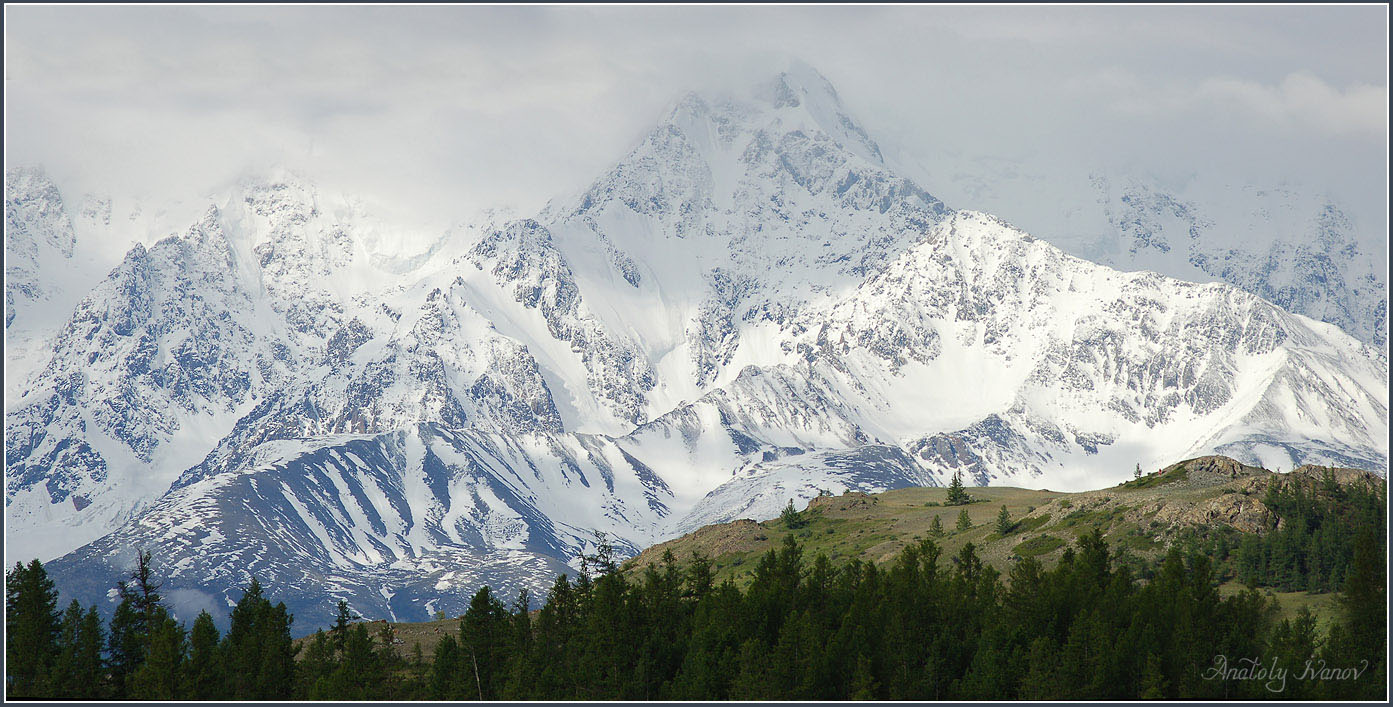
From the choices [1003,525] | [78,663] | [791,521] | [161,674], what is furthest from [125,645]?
[1003,525]

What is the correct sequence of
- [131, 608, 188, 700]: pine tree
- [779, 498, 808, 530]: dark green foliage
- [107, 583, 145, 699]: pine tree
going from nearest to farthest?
[131, 608, 188, 700]: pine tree
[107, 583, 145, 699]: pine tree
[779, 498, 808, 530]: dark green foliage

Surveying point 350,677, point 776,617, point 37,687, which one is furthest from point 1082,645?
point 37,687

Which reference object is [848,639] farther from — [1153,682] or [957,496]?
[957,496]

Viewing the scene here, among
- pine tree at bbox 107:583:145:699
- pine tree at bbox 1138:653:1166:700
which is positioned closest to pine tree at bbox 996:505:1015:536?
pine tree at bbox 1138:653:1166:700

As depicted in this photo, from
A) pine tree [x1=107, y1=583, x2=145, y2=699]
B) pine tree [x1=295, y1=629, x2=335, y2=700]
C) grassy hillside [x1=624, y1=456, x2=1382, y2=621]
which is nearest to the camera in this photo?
pine tree [x1=295, y1=629, x2=335, y2=700]

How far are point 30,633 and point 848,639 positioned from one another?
57449mm

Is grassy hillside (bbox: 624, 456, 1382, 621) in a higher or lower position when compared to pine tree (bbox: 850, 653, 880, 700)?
higher

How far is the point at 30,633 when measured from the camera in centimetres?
10506

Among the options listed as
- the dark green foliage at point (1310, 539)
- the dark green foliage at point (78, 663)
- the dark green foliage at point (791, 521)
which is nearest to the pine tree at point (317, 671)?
the dark green foliage at point (78, 663)

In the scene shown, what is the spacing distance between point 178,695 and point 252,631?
46.3 feet

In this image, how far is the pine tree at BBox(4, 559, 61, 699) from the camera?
333ft

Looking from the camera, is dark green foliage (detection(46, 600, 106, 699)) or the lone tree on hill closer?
dark green foliage (detection(46, 600, 106, 699))

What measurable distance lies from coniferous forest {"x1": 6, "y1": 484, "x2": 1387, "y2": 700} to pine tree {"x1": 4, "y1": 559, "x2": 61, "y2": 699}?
0.67ft

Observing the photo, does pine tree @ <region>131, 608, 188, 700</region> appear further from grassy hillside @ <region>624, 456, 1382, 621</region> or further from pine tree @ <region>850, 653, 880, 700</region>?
grassy hillside @ <region>624, 456, 1382, 621</region>
